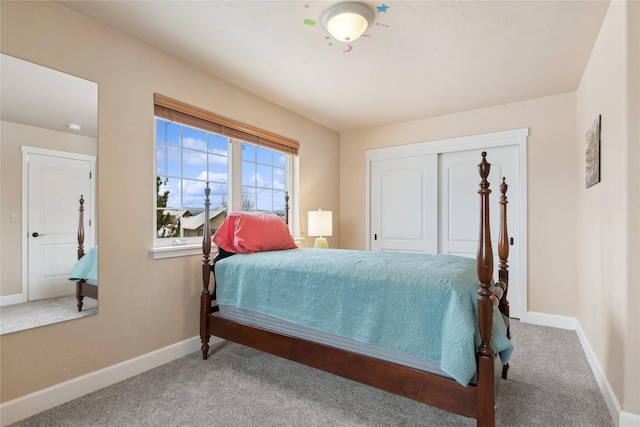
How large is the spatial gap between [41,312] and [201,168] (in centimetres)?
155

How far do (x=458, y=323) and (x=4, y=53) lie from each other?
274 cm

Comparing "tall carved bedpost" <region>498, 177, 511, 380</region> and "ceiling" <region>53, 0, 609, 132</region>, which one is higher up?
"ceiling" <region>53, 0, 609, 132</region>

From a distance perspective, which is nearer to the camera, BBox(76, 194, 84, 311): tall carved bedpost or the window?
BBox(76, 194, 84, 311): tall carved bedpost

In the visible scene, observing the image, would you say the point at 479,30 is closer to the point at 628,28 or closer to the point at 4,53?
the point at 628,28

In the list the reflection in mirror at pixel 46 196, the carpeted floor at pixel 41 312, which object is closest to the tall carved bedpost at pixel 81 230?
the reflection in mirror at pixel 46 196

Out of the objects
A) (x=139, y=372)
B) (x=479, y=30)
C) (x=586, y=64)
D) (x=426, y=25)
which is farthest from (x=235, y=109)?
(x=586, y=64)

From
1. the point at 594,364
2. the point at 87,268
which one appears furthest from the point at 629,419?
the point at 87,268

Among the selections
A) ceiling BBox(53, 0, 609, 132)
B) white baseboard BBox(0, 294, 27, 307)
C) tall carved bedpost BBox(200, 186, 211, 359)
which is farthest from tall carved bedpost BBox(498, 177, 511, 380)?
white baseboard BBox(0, 294, 27, 307)

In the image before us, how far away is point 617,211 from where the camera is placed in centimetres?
174

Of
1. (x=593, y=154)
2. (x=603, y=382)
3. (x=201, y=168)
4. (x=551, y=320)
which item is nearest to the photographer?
(x=603, y=382)

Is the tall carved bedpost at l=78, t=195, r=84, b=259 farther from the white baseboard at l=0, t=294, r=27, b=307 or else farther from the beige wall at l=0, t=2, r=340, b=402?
the white baseboard at l=0, t=294, r=27, b=307

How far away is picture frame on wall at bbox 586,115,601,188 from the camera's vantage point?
2143mm

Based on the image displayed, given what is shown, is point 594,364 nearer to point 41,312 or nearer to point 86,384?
point 86,384

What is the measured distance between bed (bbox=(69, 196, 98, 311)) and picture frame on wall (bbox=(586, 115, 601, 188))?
11.3 ft
